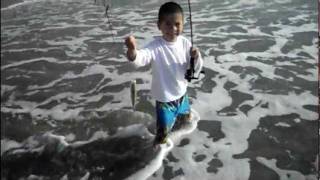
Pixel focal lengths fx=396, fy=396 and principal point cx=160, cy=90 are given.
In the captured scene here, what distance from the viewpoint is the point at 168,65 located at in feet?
15.5

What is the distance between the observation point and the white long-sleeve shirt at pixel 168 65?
184 inches

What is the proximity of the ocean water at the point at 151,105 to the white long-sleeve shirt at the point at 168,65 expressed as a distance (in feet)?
2.64

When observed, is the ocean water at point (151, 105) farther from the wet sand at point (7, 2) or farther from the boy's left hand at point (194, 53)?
the wet sand at point (7, 2)

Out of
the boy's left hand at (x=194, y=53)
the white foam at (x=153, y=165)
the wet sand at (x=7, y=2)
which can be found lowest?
the white foam at (x=153, y=165)

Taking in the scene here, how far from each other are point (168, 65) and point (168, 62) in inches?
1.4

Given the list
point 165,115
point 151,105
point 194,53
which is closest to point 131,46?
point 194,53

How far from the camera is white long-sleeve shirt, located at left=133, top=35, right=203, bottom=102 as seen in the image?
467 cm

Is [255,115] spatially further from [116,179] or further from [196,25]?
[196,25]

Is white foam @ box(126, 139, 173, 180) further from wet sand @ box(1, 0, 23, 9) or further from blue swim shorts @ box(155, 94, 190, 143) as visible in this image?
wet sand @ box(1, 0, 23, 9)

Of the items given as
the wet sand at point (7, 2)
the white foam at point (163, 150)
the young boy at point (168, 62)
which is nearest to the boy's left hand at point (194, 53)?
the young boy at point (168, 62)

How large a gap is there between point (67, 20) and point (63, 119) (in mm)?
6705

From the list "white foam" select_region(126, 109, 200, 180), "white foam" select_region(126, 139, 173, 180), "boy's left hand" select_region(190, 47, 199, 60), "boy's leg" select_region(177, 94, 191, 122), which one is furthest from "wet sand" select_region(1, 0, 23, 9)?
"boy's left hand" select_region(190, 47, 199, 60)

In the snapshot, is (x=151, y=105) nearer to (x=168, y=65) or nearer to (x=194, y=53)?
(x=168, y=65)

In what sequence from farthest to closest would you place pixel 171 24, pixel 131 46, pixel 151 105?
pixel 151 105 → pixel 171 24 → pixel 131 46
